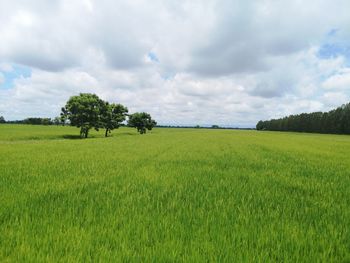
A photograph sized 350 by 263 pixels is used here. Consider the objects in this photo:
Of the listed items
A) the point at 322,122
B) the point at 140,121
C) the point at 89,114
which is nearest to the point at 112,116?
the point at 89,114

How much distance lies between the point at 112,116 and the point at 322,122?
11052cm

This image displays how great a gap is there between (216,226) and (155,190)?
3377 millimetres

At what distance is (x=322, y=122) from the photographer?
131 metres

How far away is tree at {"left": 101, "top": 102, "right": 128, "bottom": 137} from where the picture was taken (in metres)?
69.0

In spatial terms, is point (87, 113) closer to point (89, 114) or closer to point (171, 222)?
point (89, 114)

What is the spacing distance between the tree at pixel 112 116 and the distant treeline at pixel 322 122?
9900 cm

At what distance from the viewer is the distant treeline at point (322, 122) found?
115375 mm

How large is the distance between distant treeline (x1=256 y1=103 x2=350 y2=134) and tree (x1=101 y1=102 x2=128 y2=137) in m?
99.0

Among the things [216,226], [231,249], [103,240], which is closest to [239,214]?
[216,226]

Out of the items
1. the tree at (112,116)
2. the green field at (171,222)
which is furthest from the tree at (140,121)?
the green field at (171,222)

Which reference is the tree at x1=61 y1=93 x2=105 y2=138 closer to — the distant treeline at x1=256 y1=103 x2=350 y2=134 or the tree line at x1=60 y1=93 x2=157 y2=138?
the tree line at x1=60 y1=93 x2=157 y2=138

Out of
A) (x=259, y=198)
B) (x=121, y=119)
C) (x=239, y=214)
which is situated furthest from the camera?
(x=121, y=119)

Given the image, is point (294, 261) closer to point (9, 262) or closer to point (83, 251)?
point (83, 251)

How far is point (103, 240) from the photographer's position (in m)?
4.09
